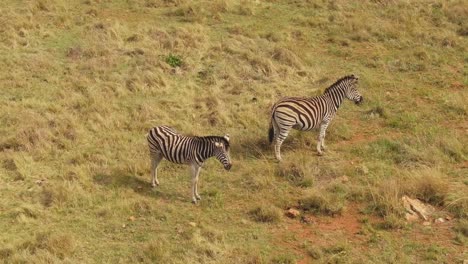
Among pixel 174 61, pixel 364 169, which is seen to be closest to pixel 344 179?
pixel 364 169

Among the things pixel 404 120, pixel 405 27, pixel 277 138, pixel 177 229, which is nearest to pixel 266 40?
pixel 405 27

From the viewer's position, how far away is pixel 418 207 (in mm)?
10969

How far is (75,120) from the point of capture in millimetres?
14766

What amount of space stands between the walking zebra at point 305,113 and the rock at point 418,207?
3071 mm

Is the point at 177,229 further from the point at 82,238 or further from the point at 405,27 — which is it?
the point at 405,27

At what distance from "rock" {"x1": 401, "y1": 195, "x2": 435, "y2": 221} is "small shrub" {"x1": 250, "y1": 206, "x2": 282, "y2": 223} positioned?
244cm

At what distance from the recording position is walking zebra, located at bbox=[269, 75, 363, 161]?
43.5ft

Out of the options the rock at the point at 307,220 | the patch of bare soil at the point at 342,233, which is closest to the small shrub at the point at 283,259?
the patch of bare soil at the point at 342,233

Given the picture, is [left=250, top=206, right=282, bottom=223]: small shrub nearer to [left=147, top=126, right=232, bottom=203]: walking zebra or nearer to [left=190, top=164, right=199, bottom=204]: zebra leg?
[left=147, top=126, right=232, bottom=203]: walking zebra

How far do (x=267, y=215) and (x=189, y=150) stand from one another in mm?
2059

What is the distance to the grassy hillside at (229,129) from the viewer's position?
10.2 m

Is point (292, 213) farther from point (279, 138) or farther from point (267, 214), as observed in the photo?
point (279, 138)

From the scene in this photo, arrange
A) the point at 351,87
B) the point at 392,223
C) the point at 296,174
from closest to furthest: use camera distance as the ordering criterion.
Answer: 1. the point at 392,223
2. the point at 296,174
3. the point at 351,87

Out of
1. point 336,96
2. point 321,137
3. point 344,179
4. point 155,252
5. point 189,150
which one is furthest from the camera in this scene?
point 336,96
